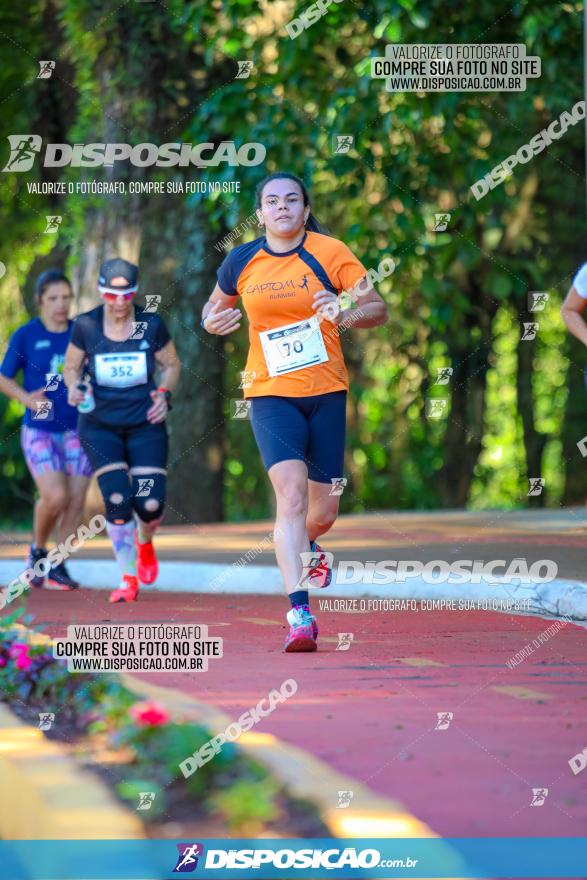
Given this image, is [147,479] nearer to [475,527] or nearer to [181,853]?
[475,527]

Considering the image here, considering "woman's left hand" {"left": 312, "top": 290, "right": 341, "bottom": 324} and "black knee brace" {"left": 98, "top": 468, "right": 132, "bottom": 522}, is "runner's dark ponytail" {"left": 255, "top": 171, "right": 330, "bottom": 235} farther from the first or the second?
"black knee brace" {"left": 98, "top": 468, "right": 132, "bottom": 522}

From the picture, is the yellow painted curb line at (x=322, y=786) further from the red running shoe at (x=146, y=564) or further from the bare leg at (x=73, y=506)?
the bare leg at (x=73, y=506)

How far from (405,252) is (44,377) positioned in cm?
479

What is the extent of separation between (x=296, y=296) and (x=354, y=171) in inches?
310

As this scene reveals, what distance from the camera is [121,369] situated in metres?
10.4

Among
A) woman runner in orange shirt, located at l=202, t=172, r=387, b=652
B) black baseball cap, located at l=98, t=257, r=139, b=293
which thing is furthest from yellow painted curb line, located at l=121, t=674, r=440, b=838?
black baseball cap, located at l=98, t=257, r=139, b=293

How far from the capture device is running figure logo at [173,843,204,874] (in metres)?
3.93

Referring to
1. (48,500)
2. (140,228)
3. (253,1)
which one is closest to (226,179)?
(253,1)

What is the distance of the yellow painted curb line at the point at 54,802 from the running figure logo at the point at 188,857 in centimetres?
11

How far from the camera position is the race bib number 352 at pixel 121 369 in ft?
34.0

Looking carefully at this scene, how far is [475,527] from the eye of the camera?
1545 cm

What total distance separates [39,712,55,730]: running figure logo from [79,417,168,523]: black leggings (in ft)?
13.9

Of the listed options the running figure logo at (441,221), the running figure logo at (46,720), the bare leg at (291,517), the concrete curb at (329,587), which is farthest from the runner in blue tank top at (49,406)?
the running figure logo at (46,720)

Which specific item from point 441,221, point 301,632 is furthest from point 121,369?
point 441,221
